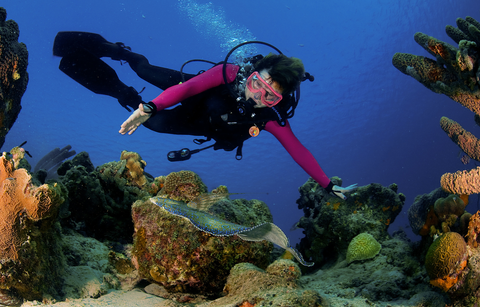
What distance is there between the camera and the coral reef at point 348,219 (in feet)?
14.9

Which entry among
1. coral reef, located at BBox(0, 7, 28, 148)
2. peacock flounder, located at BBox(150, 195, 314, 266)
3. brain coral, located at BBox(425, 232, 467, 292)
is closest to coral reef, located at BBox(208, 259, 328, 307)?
peacock flounder, located at BBox(150, 195, 314, 266)

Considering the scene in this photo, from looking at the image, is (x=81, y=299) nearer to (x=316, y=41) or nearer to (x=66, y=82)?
(x=316, y=41)

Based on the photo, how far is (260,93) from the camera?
425cm

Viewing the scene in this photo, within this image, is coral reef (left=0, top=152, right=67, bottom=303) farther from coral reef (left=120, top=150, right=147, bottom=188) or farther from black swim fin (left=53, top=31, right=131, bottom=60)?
black swim fin (left=53, top=31, right=131, bottom=60)

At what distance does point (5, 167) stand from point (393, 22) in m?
45.0

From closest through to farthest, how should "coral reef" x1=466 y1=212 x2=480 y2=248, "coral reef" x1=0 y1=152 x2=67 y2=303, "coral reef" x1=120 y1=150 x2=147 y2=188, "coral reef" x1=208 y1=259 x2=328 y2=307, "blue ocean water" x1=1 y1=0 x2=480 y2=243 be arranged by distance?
1. "coral reef" x1=208 y1=259 x2=328 y2=307
2. "coral reef" x1=0 y1=152 x2=67 y2=303
3. "coral reef" x1=466 y1=212 x2=480 y2=248
4. "coral reef" x1=120 y1=150 x2=147 y2=188
5. "blue ocean water" x1=1 y1=0 x2=480 y2=243

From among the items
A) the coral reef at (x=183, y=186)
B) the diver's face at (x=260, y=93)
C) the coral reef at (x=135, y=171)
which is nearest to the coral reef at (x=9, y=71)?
the coral reef at (x=135, y=171)

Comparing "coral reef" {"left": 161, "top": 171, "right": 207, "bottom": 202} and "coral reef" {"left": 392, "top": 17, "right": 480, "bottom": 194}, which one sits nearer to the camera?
"coral reef" {"left": 392, "top": 17, "right": 480, "bottom": 194}

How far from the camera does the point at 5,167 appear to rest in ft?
6.73

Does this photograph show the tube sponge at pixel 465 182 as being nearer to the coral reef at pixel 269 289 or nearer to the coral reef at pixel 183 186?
the coral reef at pixel 269 289

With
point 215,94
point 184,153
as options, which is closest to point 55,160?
point 184,153

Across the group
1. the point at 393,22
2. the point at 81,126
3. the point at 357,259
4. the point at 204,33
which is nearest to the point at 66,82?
the point at 81,126

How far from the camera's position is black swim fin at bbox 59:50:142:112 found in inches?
215

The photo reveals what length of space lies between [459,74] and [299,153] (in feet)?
9.11
